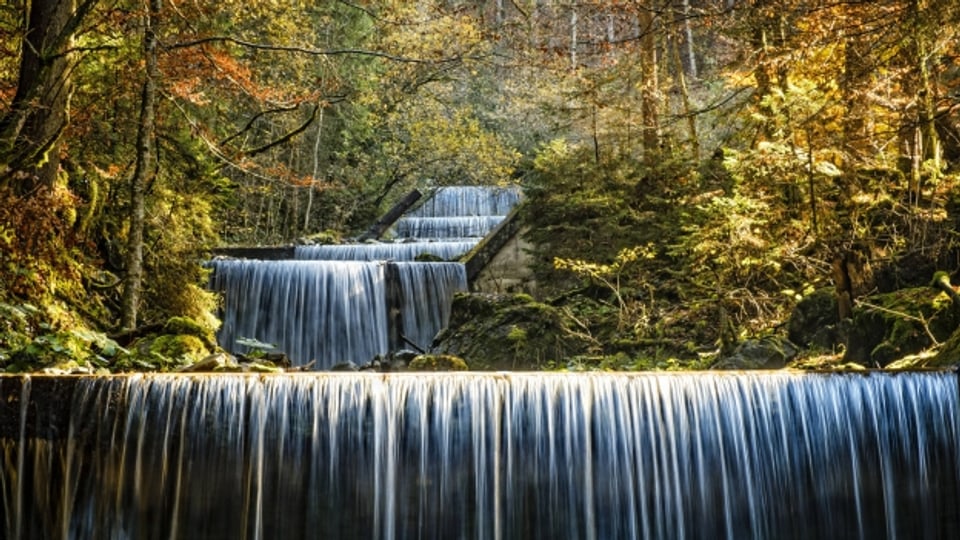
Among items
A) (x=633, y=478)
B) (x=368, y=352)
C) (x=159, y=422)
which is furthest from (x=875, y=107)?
(x=368, y=352)

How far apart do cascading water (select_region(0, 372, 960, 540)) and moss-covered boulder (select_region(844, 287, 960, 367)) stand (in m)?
1.53

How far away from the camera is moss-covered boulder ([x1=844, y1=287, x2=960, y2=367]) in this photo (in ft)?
25.9

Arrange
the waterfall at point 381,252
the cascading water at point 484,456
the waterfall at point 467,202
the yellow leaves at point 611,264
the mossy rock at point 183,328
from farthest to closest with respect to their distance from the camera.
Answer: the waterfall at point 467,202
the waterfall at point 381,252
the yellow leaves at point 611,264
the mossy rock at point 183,328
the cascading water at point 484,456

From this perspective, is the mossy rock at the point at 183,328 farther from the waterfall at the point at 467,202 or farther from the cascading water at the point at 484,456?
the waterfall at the point at 467,202

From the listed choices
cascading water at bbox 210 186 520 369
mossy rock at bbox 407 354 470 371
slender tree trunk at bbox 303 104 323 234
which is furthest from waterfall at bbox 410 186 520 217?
mossy rock at bbox 407 354 470 371

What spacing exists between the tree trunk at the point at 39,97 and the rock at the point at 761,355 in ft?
23.2

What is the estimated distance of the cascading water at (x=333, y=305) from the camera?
1386 centimetres

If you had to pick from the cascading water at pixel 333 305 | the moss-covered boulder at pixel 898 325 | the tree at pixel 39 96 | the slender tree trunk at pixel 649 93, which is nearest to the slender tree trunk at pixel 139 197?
the tree at pixel 39 96

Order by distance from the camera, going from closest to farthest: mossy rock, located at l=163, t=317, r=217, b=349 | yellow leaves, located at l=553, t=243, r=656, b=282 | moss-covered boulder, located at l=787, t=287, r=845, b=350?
mossy rock, located at l=163, t=317, r=217, b=349 < moss-covered boulder, located at l=787, t=287, r=845, b=350 < yellow leaves, located at l=553, t=243, r=656, b=282

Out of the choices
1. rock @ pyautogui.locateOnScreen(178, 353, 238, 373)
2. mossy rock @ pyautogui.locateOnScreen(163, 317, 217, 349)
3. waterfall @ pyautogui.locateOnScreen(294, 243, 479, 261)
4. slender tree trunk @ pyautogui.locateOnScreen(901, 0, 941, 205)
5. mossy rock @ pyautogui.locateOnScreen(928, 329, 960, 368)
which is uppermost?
slender tree trunk @ pyautogui.locateOnScreen(901, 0, 941, 205)

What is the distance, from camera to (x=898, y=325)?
816 centimetres

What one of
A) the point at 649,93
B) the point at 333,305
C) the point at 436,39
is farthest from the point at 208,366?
the point at 436,39

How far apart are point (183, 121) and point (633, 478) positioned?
27.0 feet

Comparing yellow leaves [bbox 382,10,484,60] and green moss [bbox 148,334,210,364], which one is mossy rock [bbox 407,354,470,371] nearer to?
green moss [bbox 148,334,210,364]
